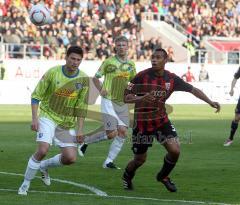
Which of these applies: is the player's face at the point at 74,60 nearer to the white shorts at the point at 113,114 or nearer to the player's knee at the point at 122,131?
the player's knee at the point at 122,131

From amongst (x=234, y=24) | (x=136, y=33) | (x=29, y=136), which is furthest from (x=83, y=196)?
(x=234, y=24)

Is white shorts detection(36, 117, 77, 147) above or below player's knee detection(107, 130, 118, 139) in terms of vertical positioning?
above

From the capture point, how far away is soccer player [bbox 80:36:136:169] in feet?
53.0

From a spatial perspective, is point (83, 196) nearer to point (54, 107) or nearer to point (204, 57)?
point (54, 107)

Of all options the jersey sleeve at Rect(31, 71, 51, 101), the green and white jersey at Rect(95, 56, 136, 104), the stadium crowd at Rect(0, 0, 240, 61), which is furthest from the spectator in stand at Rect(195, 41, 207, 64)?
the jersey sleeve at Rect(31, 71, 51, 101)

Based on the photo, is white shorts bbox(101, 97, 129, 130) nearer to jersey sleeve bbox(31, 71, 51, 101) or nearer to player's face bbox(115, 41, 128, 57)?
player's face bbox(115, 41, 128, 57)

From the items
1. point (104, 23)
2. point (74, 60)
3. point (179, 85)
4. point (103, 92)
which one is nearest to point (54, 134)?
point (74, 60)

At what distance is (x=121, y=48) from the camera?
52.0 feet

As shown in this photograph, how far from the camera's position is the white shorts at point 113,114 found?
1653 centimetres

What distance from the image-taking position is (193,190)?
12.8 m

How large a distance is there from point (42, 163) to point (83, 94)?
1.40 meters

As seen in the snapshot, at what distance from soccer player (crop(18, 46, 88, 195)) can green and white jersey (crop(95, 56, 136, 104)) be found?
3.84 m

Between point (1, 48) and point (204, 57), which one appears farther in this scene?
point (204, 57)

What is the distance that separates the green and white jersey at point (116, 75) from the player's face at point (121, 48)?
240mm
